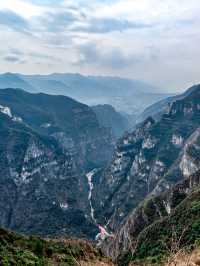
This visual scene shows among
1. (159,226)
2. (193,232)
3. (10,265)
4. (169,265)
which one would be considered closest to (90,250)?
(10,265)

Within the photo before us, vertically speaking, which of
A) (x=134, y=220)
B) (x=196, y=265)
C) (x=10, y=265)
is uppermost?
(x=196, y=265)

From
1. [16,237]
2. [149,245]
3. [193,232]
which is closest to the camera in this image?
[16,237]

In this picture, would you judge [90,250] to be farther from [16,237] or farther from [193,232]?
[193,232]

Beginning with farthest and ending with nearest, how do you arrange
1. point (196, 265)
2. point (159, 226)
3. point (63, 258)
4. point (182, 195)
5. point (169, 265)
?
point (182, 195) < point (159, 226) < point (63, 258) < point (196, 265) < point (169, 265)

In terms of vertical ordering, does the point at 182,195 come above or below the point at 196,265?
below

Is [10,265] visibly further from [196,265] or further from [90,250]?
[90,250]

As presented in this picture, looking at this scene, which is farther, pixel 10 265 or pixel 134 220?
pixel 134 220

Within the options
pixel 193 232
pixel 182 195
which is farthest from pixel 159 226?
pixel 182 195
